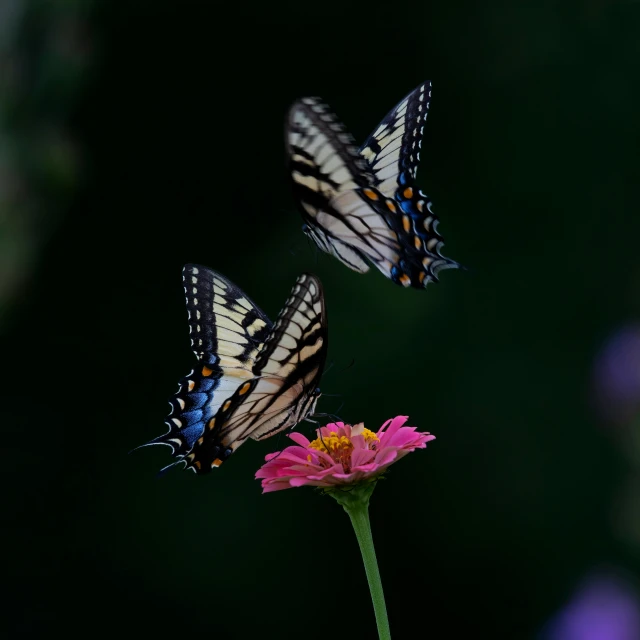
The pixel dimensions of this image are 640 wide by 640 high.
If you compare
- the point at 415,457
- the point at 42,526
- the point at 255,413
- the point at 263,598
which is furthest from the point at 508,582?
the point at 255,413

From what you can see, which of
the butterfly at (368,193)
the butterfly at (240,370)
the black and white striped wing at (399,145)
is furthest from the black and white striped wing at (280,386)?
the black and white striped wing at (399,145)

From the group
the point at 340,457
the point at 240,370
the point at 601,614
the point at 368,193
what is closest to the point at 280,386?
the point at 240,370

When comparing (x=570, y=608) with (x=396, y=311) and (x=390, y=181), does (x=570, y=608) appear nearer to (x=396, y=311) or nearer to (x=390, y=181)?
(x=396, y=311)

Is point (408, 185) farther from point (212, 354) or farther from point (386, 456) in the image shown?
point (386, 456)

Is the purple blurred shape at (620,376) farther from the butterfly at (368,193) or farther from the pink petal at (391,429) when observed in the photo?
the pink petal at (391,429)

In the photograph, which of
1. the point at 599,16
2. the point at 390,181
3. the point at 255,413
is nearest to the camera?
the point at 255,413
